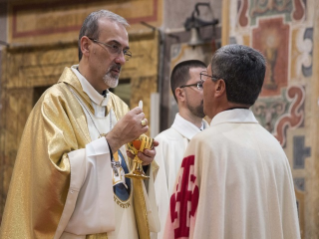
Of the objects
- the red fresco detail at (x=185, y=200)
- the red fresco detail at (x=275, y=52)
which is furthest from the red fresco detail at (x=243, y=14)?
the red fresco detail at (x=185, y=200)

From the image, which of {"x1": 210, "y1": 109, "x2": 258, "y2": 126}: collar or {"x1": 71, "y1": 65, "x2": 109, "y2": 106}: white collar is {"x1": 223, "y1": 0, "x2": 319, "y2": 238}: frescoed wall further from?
{"x1": 210, "y1": 109, "x2": 258, "y2": 126}: collar

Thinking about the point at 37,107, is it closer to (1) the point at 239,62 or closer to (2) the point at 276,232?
(1) the point at 239,62

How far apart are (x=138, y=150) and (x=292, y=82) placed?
246 cm

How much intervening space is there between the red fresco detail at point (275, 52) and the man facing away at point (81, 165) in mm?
2317

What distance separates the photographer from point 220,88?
281cm

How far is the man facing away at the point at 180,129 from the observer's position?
486cm

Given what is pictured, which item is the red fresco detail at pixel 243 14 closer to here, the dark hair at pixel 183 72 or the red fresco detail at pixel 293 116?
the red fresco detail at pixel 293 116

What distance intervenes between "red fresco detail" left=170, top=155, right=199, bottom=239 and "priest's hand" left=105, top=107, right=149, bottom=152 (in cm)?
68

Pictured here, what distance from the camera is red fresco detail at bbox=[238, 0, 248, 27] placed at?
595cm

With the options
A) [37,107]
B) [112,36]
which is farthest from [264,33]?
[37,107]

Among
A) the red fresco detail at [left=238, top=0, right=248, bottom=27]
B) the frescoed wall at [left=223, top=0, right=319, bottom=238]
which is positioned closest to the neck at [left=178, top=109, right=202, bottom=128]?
the frescoed wall at [left=223, top=0, right=319, bottom=238]

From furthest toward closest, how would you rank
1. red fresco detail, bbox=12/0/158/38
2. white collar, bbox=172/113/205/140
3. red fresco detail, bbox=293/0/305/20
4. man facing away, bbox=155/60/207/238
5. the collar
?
red fresco detail, bbox=12/0/158/38
red fresco detail, bbox=293/0/305/20
white collar, bbox=172/113/205/140
man facing away, bbox=155/60/207/238
the collar

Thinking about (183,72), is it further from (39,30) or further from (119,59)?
(39,30)

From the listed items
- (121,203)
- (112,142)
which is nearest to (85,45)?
(112,142)
